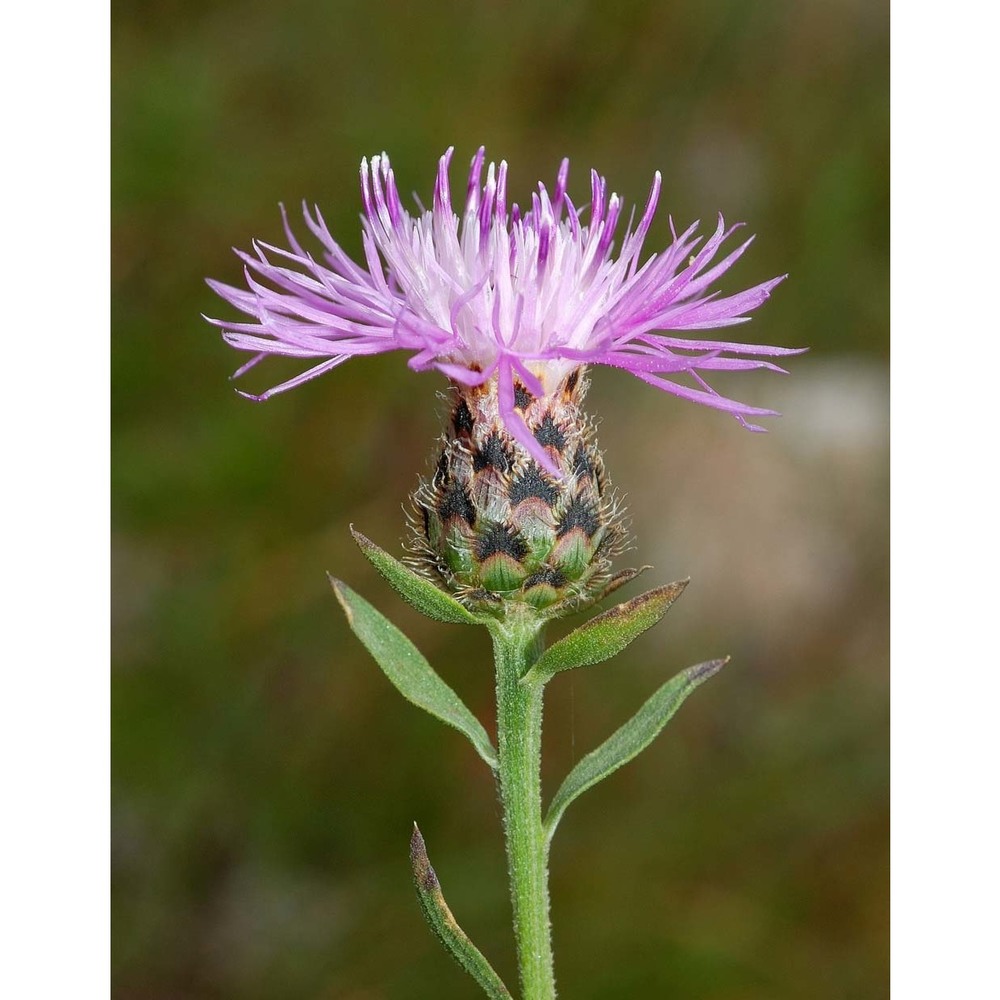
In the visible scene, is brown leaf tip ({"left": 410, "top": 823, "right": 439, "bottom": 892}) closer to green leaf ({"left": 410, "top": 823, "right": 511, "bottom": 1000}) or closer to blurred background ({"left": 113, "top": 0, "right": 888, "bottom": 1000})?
green leaf ({"left": 410, "top": 823, "right": 511, "bottom": 1000})

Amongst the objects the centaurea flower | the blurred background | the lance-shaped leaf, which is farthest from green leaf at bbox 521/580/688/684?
the blurred background

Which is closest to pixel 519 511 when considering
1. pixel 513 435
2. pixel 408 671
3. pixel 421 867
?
pixel 513 435

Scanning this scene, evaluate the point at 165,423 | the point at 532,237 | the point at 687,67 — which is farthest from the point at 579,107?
the point at 532,237

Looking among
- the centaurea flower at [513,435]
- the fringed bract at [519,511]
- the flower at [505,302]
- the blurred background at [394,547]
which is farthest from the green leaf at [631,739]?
the blurred background at [394,547]

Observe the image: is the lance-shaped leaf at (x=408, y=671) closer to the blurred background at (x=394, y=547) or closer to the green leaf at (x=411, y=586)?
the green leaf at (x=411, y=586)

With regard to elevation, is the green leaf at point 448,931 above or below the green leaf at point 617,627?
below

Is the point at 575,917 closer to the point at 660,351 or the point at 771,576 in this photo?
the point at 771,576

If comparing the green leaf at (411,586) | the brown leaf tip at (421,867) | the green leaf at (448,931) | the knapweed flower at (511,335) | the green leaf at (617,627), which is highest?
the knapweed flower at (511,335)
